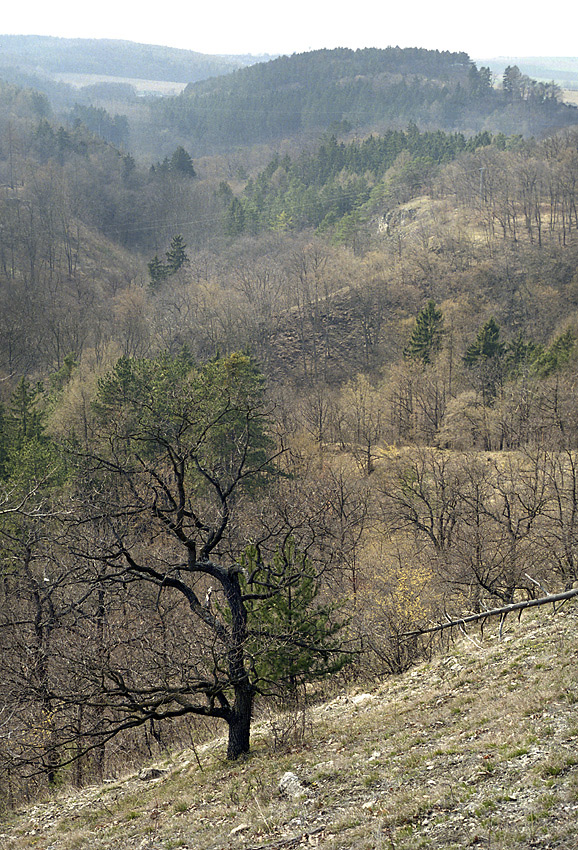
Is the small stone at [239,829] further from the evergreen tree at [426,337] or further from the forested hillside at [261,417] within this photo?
the evergreen tree at [426,337]

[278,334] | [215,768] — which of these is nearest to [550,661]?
[215,768]

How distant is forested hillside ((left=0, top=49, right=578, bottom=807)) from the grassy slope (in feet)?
3.64

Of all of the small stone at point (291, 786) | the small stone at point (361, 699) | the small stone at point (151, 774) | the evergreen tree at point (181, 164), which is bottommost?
the small stone at point (151, 774)

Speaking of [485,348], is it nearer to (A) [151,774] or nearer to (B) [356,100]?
(A) [151,774]

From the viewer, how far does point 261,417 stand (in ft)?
132

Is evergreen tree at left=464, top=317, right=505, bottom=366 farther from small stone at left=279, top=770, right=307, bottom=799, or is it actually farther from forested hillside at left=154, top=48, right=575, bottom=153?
forested hillside at left=154, top=48, right=575, bottom=153

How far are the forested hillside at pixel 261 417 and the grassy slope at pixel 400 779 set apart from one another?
111 centimetres

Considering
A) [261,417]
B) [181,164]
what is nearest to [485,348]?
[261,417]

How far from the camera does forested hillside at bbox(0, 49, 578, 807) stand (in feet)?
39.7

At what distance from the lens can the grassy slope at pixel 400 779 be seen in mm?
6895

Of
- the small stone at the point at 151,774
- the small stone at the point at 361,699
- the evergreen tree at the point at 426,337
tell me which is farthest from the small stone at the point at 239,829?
the evergreen tree at the point at 426,337

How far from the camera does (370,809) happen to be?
303 inches

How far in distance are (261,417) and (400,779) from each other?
32.4m

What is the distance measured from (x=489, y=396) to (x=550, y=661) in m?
37.3
